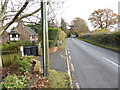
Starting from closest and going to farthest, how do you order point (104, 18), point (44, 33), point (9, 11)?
point (44, 33)
point (9, 11)
point (104, 18)

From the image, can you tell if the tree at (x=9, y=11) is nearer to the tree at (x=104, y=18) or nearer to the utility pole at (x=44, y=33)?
the utility pole at (x=44, y=33)

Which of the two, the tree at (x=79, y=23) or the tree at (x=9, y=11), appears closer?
the tree at (x=9, y=11)

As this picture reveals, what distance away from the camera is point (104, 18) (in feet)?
51.3

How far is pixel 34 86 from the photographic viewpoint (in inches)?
91.7

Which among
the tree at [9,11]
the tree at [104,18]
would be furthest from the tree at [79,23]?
the tree at [9,11]

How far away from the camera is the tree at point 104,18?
15.0m

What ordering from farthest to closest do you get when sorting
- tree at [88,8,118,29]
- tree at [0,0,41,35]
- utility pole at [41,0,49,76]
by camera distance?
tree at [88,8,118,29]
tree at [0,0,41,35]
utility pole at [41,0,49,76]

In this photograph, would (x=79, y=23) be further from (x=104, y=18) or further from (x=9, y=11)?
(x=9, y=11)

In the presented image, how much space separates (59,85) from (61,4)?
12.4ft

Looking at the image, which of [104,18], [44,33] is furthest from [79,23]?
[44,33]

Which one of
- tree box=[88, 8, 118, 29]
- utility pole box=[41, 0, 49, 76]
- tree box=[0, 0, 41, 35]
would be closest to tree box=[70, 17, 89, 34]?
tree box=[88, 8, 118, 29]

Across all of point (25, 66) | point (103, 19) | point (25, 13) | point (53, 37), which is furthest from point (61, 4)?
point (103, 19)

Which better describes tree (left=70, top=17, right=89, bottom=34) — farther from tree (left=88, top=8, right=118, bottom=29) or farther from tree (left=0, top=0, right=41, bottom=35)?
tree (left=0, top=0, right=41, bottom=35)

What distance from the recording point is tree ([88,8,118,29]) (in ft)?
49.2
